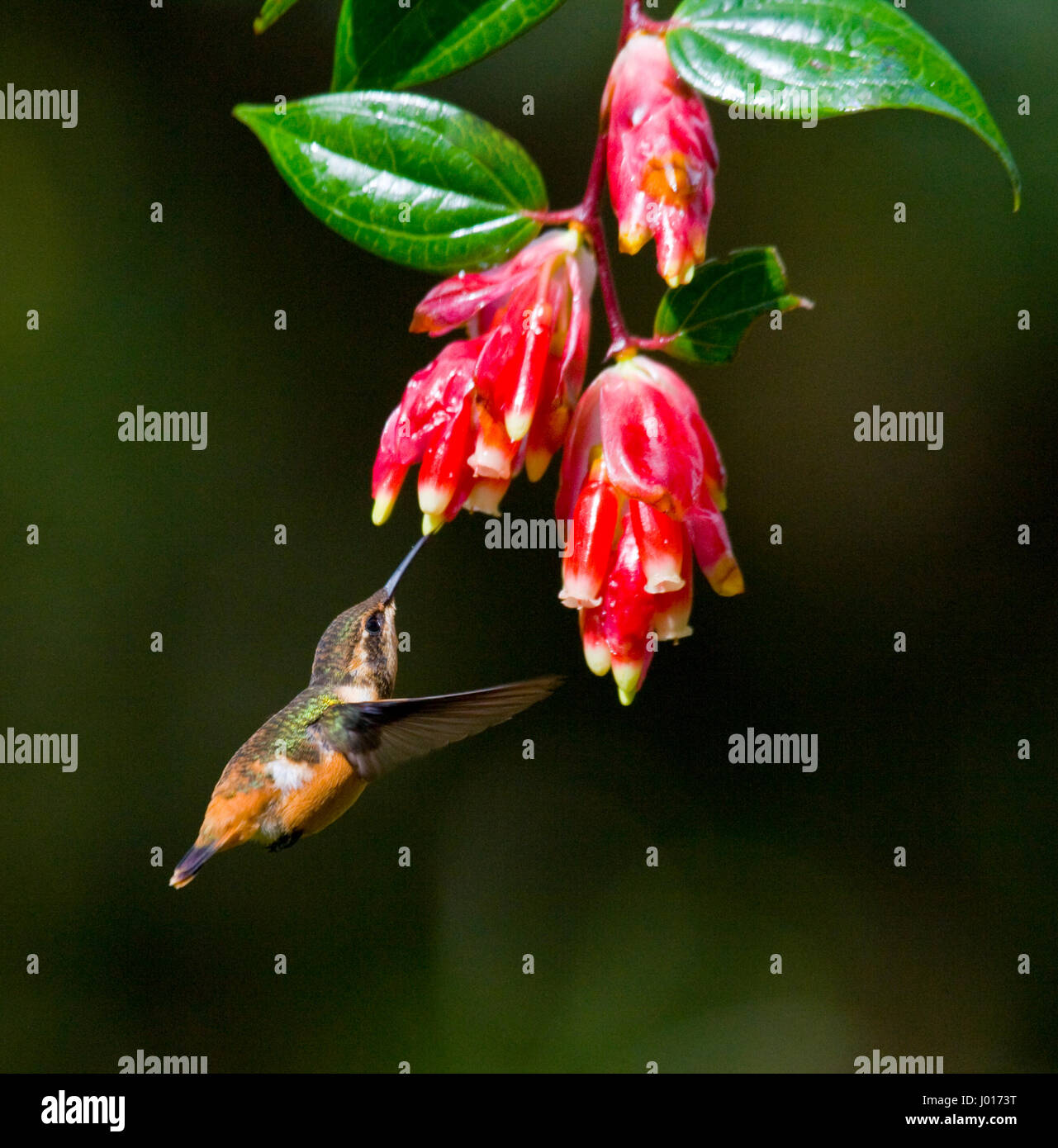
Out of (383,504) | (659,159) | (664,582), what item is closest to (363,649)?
(383,504)

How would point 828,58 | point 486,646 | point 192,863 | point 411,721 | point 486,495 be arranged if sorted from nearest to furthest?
point 828,58 → point 486,495 → point 411,721 → point 192,863 → point 486,646

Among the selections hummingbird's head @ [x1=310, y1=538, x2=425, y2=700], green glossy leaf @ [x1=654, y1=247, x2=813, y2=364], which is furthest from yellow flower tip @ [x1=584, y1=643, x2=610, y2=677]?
hummingbird's head @ [x1=310, y1=538, x2=425, y2=700]

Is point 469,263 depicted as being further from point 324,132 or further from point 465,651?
point 465,651

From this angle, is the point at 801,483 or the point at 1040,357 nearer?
the point at 1040,357

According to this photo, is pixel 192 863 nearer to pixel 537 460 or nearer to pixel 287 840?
pixel 287 840

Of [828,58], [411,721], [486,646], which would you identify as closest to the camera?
[828,58]

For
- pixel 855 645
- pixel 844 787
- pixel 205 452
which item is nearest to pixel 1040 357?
pixel 855 645

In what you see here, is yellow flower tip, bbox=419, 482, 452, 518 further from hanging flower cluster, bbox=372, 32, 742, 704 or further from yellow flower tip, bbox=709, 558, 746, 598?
yellow flower tip, bbox=709, 558, 746, 598
